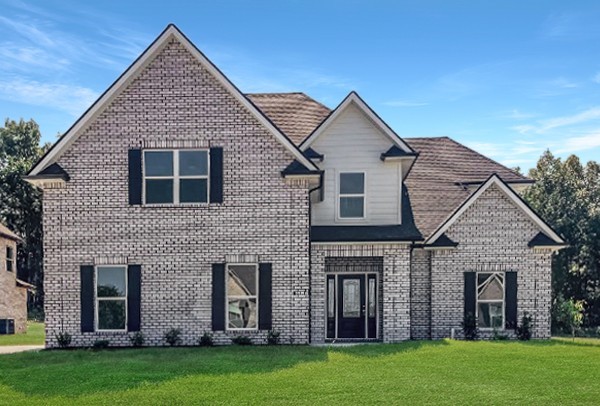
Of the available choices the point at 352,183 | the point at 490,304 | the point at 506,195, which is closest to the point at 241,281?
the point at 352,183

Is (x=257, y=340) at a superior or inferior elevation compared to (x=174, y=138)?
inferior

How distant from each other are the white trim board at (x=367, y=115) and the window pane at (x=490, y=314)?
531 cm

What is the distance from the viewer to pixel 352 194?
1611cm

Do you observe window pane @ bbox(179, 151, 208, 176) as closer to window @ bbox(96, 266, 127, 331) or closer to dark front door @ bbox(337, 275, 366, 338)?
window @ bbox(96, 266, 127, 331)

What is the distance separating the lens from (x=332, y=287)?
16.3 meters

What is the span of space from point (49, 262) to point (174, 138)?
16.0ft

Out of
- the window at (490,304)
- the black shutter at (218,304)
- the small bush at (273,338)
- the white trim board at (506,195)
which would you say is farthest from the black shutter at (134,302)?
the window at (490,304)

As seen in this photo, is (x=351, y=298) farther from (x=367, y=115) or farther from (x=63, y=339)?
(x=63, y=339)

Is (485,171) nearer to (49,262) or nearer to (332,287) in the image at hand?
(332,287)

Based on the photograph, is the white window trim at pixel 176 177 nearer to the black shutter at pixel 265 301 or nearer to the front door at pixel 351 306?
the black shutter at pixel 265 301

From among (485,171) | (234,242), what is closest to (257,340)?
(234,242)

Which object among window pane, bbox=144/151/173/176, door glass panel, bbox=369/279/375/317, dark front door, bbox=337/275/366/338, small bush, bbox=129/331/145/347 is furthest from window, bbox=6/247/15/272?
door glass panel, bbox=369/279/375/317

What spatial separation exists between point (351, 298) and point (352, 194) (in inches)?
131

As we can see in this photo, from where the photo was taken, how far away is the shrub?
1381 centimetres
